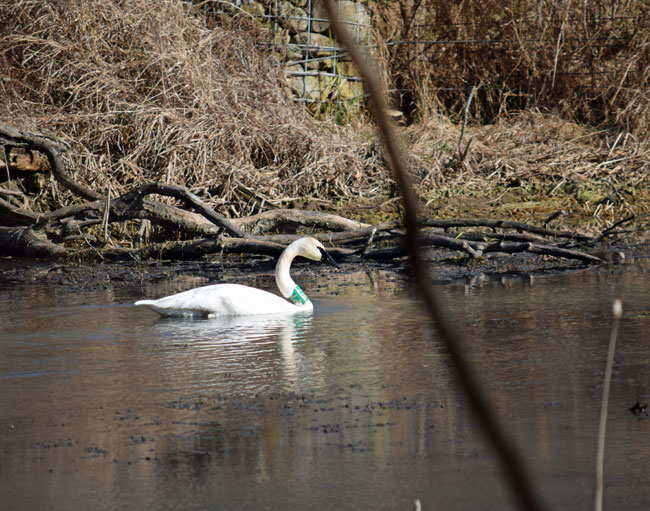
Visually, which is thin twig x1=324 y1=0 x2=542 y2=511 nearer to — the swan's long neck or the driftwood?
the swan's long neck

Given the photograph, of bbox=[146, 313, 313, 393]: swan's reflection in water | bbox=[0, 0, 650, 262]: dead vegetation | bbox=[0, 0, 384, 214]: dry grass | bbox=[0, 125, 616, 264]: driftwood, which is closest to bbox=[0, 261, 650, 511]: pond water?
bbox=[146, 313, 313, 393]: swan's reflection in water

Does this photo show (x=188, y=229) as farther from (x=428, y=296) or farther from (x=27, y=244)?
(x=428, y=296)

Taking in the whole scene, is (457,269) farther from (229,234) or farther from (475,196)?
(475,196)

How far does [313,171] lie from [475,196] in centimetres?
232

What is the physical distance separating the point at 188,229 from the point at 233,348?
15.9 feet

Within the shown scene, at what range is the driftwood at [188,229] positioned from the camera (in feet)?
34.4

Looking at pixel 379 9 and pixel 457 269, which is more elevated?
pixel 379 9

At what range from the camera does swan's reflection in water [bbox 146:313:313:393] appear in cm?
569

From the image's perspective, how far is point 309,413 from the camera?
16.0 ft

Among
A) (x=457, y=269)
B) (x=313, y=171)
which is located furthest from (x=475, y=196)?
(x=457, y=269)

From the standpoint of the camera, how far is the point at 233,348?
21.6 feet

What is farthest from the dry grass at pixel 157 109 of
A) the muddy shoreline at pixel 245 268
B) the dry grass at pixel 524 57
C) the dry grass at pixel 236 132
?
the dry grass at pixel 524 57

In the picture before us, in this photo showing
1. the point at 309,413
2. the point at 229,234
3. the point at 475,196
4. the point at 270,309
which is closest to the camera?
the point at 309,413

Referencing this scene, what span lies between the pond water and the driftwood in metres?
2.19
